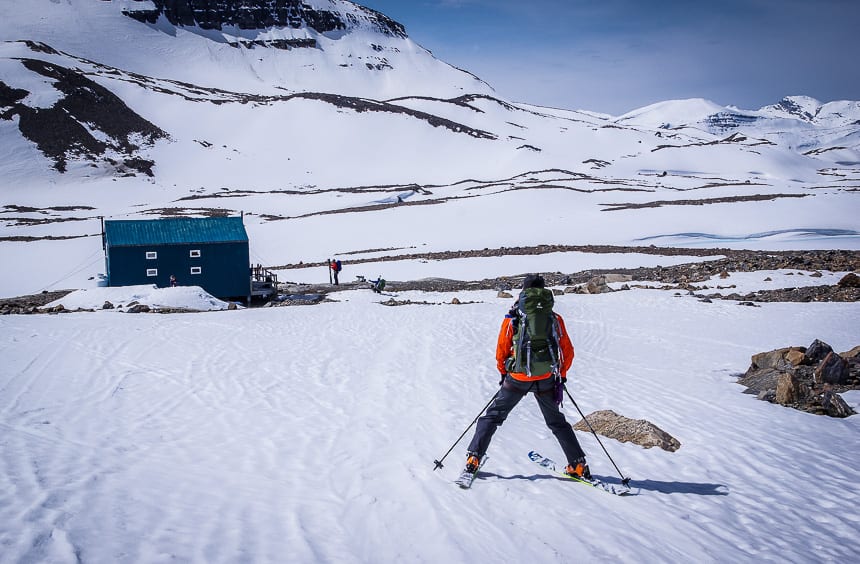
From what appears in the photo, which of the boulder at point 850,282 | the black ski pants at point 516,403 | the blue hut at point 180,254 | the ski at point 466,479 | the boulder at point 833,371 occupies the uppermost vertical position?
the blue hut at point 180,254

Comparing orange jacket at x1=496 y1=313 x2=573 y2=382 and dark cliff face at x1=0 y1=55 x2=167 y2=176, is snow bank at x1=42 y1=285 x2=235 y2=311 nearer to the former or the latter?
orange jacket at x1=496 y1=313 x2=573 y2=382

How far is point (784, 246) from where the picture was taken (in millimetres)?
35344

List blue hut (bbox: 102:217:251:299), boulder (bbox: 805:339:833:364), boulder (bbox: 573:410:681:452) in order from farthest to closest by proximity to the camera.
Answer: blue hut (bbox: 102:217:251:299), boulder (bbox: 805:339:833:364), boulder (bbox: 573:410:681:452)

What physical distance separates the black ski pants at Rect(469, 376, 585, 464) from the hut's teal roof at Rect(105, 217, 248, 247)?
26.8 meters

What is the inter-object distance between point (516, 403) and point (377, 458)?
7.56 ft

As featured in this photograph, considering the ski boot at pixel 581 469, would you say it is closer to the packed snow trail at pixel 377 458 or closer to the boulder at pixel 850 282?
the packed snow trail at pixel 377 458

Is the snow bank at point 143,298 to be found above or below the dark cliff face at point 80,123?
below

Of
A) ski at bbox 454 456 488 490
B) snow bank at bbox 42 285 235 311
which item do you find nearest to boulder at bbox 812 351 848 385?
ski at bbox 454 456 488 490

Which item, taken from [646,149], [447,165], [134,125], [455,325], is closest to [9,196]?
[134,125]

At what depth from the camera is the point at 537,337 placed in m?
5.68

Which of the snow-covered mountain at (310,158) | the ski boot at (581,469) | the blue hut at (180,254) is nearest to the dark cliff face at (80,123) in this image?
the snow-covered mountain at (310,158)

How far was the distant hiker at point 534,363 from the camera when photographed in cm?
573

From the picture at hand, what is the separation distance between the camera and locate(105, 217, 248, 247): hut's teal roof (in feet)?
93.4

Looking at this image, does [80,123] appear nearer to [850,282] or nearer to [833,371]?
[850,282]
